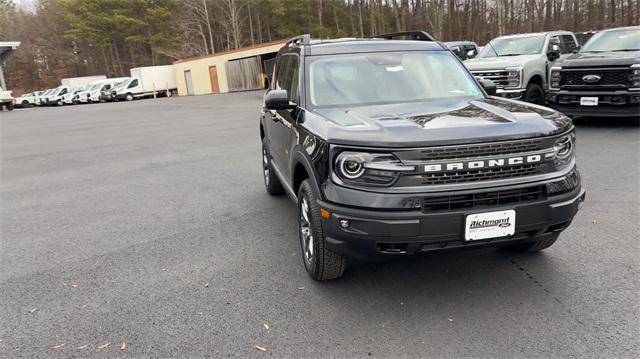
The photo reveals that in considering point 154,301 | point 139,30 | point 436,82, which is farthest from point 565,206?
point 139,30

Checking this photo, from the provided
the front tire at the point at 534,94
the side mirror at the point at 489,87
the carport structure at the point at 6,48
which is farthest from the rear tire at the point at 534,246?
the carport structure at the point at 6,48

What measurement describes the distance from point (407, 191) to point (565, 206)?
42.6 inches

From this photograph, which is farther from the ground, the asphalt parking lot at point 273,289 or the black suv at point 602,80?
the black suv at point 602,80

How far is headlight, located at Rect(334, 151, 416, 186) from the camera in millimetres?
2863

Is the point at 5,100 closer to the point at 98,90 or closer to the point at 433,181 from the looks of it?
the point at 98,90

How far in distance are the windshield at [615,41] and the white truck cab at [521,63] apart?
0.78m

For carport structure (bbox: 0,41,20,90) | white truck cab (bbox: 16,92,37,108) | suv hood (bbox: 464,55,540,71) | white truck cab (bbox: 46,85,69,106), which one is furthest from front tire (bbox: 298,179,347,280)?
white truck cab (bbox: 16,92,37,108)

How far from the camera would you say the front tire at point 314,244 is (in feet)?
10.7

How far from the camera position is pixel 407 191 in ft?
9.27

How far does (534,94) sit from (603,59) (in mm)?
1878

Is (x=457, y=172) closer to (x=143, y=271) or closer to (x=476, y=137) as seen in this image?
(x=476, y=137)

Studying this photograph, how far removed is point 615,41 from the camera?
10.0 m

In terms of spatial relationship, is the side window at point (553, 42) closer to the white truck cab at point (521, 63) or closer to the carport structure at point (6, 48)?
the white truck cab at point (521, 63)

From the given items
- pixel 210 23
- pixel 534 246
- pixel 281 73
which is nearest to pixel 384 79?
pixel 281 73
